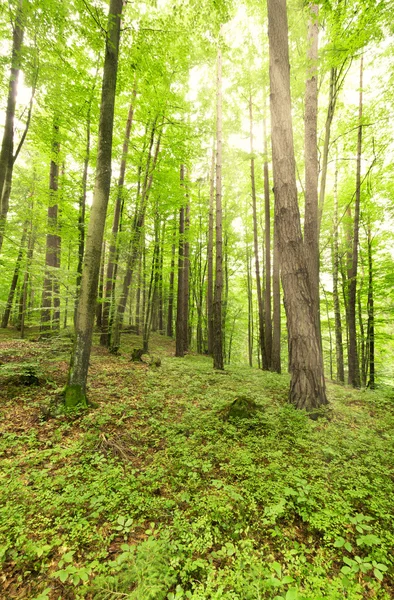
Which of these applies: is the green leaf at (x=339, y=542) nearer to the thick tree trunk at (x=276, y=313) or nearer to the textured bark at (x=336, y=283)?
the thick tree trunk at (x=276, y=313)

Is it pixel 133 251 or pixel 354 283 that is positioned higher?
pixel 133 251

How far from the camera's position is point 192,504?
265 cm

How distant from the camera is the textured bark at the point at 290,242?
15.4 ft

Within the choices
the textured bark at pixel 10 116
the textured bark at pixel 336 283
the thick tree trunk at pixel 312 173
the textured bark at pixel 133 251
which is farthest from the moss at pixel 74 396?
the textured bark at pixel 336 283

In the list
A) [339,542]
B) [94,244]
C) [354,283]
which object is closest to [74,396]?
[94,244]

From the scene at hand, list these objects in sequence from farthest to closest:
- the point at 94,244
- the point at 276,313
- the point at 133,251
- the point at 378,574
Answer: the point at 276,313, the point at 133,251, the point at 94,244, the point at 378,574

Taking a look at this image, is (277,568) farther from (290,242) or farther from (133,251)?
(133,251)

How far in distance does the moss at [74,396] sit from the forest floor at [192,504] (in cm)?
18

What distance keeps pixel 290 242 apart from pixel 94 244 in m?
3.74

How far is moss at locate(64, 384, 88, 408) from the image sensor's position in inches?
175

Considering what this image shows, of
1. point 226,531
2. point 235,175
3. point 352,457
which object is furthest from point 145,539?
point 235,175

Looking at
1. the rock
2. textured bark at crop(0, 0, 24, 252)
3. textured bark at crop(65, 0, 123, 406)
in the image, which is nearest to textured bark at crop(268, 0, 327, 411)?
the rock

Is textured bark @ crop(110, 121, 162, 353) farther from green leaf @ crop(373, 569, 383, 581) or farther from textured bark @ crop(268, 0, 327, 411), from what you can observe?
green leaf @ crop(373, 569, 383, 581)

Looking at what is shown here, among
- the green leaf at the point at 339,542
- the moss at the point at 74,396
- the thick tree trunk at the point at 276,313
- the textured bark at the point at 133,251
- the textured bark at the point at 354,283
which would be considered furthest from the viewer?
the thick tree trunk at the point at 276,313
